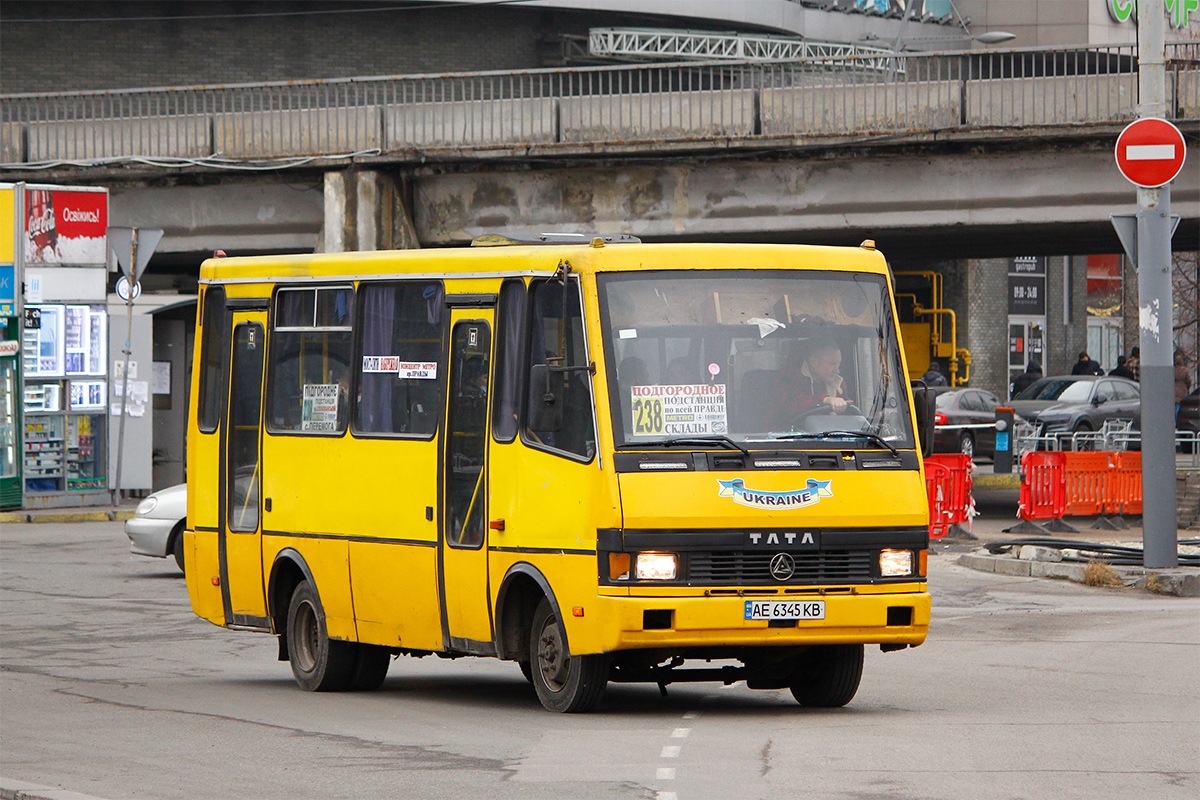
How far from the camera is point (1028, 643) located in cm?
1338

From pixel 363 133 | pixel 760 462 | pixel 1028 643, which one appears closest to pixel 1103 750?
pixel 760 462

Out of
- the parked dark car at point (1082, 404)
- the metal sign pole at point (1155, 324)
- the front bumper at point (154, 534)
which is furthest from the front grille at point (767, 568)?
the parked dark car at point (1082, 404)

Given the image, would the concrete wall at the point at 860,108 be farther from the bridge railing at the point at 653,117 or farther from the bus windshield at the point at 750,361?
the bus windshield at the point at 750,361

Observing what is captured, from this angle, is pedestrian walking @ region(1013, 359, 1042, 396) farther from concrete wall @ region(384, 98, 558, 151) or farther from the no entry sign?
the no entry sign

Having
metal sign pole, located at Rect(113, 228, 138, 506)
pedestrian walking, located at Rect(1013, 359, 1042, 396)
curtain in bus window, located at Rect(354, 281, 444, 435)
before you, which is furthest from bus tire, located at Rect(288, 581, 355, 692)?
pedestrian walking, located at Rect(1013, 359, 1042, 396)

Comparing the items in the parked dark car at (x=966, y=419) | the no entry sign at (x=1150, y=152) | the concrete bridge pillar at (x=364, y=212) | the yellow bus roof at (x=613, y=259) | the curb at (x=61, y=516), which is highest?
the concrete bridge pillar at (x=364, y=212)

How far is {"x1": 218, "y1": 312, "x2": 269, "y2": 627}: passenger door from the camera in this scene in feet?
39.0

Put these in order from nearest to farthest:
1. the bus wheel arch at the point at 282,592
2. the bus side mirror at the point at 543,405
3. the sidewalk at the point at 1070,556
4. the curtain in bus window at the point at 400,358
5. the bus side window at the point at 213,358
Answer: the bus side mirror at the point at 543,405, the curtain in bus window at the point at 400,358, the bus wheel arch at the point at 282,592, the bus side window at the point at 213,358, the sidewalk at the point at 1070,556

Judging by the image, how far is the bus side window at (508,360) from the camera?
32.4 ft

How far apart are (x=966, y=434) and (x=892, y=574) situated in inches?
1129

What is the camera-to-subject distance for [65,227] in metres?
27.0

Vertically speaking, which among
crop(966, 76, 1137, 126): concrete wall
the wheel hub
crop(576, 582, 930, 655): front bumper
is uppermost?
crop(966, 76, 1137, 126): concrete wall

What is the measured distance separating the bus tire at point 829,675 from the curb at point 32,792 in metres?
4.18

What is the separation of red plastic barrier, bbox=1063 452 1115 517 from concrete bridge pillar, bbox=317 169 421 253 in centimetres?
1138
